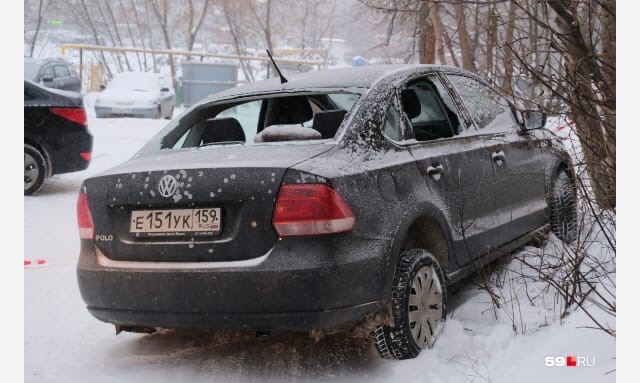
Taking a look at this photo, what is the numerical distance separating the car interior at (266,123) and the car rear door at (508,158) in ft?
3.36

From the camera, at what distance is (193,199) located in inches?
122

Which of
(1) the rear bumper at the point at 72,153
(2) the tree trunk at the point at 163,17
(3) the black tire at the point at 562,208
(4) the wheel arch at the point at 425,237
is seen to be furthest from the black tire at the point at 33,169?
(4) the wheel arch at the point at 425,237

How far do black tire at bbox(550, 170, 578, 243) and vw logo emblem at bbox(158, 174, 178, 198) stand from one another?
2.99 m

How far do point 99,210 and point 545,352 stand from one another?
2.08m

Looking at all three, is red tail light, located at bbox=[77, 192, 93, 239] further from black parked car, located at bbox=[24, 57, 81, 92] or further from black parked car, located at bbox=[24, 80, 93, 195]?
black parked car, located at bbox=[24, 80, 93, 195]

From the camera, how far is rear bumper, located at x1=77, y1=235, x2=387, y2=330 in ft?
9.73

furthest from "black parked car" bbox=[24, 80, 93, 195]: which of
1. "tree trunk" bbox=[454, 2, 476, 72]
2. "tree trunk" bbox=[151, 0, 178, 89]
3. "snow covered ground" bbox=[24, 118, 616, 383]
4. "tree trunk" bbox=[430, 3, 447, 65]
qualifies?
"tree trunk" bbox=[454, 2, 476, 72]

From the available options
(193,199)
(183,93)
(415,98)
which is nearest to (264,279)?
(193,199)

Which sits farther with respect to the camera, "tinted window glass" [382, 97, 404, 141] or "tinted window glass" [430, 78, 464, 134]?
"tinted window glass" [430, 78, 464, 134]

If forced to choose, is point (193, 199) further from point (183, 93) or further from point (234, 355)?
point (183, 93)

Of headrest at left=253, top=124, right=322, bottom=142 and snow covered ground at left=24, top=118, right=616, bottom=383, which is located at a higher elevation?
headrest at left=253, top=124, right=322, bottom=142

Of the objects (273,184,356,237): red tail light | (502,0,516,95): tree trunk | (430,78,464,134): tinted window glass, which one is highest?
(502,0,516,95): tree trunk

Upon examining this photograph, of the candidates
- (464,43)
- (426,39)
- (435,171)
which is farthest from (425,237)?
(426,39)

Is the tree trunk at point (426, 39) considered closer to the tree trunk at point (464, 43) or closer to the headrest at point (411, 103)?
the tree trunk at point (464, 43)
